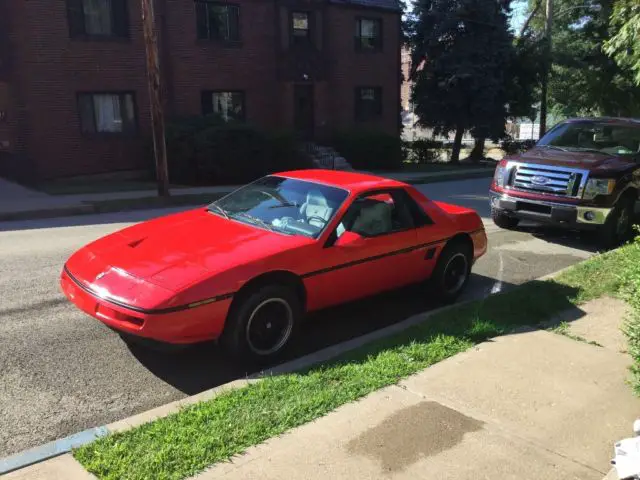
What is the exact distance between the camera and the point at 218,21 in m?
21.0

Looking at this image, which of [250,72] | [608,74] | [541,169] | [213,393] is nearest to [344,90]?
[250,72]

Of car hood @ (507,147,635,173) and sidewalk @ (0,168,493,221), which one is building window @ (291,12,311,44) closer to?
sidewalk @ (0,168,493,221)

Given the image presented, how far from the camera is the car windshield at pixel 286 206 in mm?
5227

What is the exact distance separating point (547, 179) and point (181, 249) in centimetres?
647

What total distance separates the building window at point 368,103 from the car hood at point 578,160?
54.1 feet

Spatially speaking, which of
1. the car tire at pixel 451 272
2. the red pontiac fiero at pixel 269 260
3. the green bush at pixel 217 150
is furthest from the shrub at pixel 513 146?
the red pontiac fiero at pixel 269 260

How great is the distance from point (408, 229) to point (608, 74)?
116ft

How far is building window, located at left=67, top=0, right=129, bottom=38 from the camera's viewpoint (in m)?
17.8

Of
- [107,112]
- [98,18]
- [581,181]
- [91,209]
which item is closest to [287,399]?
[581,181]

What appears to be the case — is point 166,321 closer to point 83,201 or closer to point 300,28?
point 83,201

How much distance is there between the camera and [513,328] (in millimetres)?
5387

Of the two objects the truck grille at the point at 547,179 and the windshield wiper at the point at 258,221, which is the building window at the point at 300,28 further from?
the windshield wiper at the point at 258,221

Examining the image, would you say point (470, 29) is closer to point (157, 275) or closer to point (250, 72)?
point (250, 72)

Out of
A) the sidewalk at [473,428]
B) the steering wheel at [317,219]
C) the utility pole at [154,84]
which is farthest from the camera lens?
the utility pole at [154,84]
